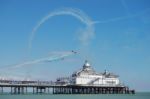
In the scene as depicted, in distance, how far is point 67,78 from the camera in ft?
445

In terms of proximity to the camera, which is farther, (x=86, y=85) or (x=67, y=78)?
(x=67, y=78)

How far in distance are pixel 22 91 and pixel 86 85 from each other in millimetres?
21144

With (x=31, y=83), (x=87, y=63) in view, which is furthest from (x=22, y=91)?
(x=87, y=63)

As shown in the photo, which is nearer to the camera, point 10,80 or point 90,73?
point 10,80

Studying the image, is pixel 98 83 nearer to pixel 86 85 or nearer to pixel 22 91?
pixel 86 85

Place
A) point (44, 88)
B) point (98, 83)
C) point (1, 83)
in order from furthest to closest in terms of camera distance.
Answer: point (98, 83), point (44, 88), point (1, 83)

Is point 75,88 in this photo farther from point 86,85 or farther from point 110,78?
point 110,78

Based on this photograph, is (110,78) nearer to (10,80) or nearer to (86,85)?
(86,85)

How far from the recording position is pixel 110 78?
137 metres

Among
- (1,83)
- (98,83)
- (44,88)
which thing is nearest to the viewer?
(1,83)

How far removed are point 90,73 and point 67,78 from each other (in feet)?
25.2

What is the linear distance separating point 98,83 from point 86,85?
227 inches

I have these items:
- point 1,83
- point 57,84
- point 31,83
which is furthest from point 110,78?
point 1,83

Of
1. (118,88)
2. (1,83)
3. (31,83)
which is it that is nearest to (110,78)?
(118,88)
